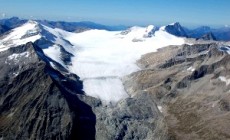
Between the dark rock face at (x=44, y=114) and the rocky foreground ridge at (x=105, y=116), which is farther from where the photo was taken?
the rocky foreground ridge at (x=105, y=116)

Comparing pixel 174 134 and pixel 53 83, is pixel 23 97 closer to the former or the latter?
pixel 53 83

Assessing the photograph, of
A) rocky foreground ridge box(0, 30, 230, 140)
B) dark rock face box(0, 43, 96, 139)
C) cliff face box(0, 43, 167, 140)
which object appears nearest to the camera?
dark rock face box(0, 43, 96, 139)

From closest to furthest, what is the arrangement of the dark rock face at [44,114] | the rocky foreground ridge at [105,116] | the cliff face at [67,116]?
1. the dark rock face at [44,114]
2. the rocky foreground ridge at [105,116]
3. the cliff face at [67,116]

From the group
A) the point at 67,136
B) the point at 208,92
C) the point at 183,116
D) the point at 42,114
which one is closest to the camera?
the point at 67,136

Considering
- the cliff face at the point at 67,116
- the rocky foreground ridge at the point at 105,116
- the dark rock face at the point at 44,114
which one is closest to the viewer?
the dark rock face at the point at 44,114

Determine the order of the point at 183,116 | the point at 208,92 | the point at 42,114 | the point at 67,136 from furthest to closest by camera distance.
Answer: the point at 208,92, the point at 183,116, the point at 42,114, the point at 67,136

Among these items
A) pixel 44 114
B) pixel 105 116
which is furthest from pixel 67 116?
pixel 105 116

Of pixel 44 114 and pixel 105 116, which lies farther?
pixel 105 116

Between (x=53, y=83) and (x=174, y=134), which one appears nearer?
(x=174, y=134)

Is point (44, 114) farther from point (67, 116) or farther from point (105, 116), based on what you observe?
point (105, 116)

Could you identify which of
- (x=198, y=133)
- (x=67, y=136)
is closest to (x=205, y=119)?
(x=198, y=133)

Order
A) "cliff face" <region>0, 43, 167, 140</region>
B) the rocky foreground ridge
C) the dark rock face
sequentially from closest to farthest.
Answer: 1. the dark rock face
2. the rocky foreground ridge
3. "cliff face" <region>0, 43, 167, 140</region>
